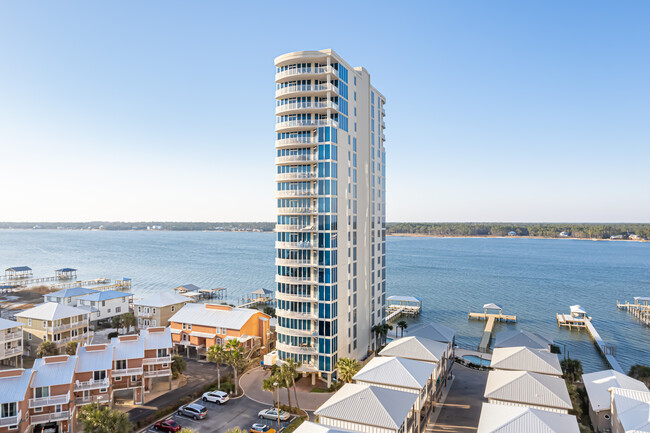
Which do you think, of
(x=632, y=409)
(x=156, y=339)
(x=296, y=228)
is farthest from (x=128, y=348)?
(x=632, y=409)

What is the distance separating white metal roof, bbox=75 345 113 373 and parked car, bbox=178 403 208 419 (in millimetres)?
7428

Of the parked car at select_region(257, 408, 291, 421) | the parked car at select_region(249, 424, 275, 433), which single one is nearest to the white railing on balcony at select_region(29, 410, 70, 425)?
the parked car at select_region(249, 424, 275, 433)

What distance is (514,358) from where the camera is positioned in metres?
40.4

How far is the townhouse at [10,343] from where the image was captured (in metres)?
A: 47.2

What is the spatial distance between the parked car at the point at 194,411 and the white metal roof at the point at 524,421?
22.8 m

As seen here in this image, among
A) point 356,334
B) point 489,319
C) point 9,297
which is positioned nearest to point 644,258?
point 489,319

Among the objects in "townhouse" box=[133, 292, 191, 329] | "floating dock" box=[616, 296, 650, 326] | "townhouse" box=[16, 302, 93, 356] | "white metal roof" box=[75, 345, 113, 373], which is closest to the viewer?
"white metal roof" box=[75, 345, 113, 373]

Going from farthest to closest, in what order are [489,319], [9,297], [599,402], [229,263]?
1. [229,263]
2. [9,297]
3. [489,319]
4. [599,402]

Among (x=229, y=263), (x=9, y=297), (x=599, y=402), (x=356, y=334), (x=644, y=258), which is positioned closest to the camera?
(x=599, y=402)

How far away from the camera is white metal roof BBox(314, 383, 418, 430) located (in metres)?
27.8

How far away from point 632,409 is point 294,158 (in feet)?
121

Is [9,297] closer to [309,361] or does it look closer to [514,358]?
[309,361]

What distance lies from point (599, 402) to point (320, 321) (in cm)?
2629

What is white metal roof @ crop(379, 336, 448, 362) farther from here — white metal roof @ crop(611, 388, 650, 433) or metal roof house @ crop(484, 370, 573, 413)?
white metal roof @ crop(611, 388, 650, 433)
